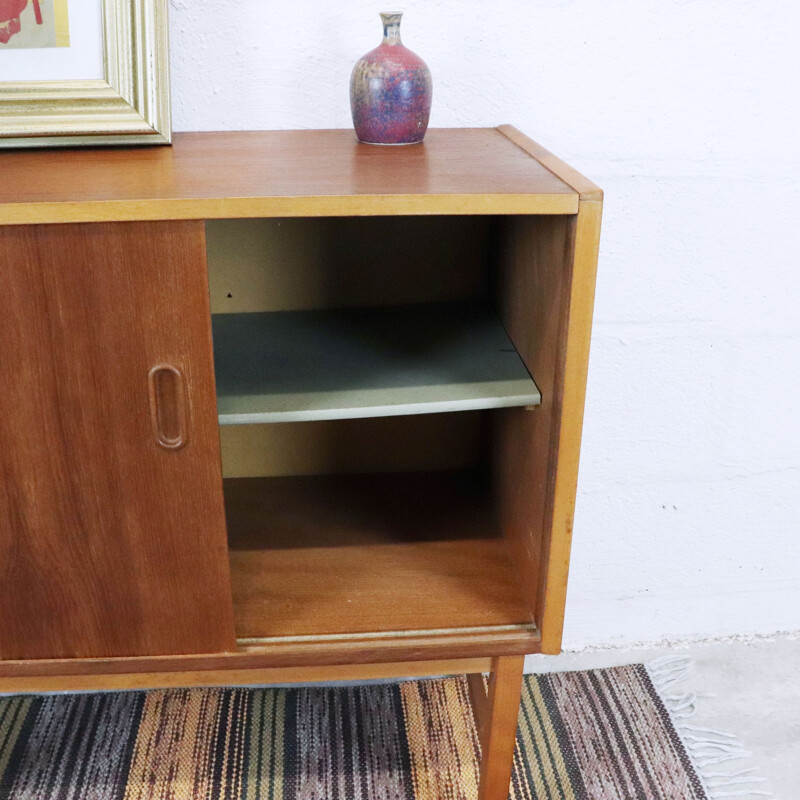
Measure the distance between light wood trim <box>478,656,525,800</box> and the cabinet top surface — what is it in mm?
554

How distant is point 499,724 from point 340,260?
0.65m

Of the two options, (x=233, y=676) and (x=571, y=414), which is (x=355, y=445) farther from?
(x=571, y=414)

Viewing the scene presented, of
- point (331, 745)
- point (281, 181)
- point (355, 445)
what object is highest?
point (281, 181)

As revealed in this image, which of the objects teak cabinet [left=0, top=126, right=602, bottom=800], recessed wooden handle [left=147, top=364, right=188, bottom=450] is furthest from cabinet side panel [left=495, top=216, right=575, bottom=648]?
recessed wooden handle [left=147, top=364, right=188, bottom=450]

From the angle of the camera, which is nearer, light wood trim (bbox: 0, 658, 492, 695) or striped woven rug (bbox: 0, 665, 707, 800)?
light wood trim (bbox: 0, 658, 492, 695)

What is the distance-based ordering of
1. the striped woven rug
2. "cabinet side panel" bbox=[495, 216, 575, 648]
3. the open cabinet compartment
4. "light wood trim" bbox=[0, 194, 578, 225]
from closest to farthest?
"light wood trim" bbox=[0, 194, 578, 225]
"cabinet side panel" bbox=[495, 216, 575, 648]
the open cabinet compartment
the striped woven rug

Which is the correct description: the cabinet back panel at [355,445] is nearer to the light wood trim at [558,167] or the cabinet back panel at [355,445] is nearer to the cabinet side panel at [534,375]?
the cabinet side panel at [534,375]

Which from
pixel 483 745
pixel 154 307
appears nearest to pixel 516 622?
pixel 483 745

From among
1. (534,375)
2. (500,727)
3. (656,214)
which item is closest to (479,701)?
(500,727)

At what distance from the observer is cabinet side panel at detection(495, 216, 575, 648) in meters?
0.87


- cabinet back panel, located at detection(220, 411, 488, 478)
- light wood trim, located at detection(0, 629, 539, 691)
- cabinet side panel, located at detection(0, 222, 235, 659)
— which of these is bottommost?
light wood trim, located at detection(0, 629, 539, 691)

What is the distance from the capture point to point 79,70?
1.03m

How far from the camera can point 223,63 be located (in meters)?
1.16

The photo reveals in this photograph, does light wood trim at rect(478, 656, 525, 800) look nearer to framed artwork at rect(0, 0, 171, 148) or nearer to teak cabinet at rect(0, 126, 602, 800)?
teak cabinet at rect(0, 126, 602, 800)
